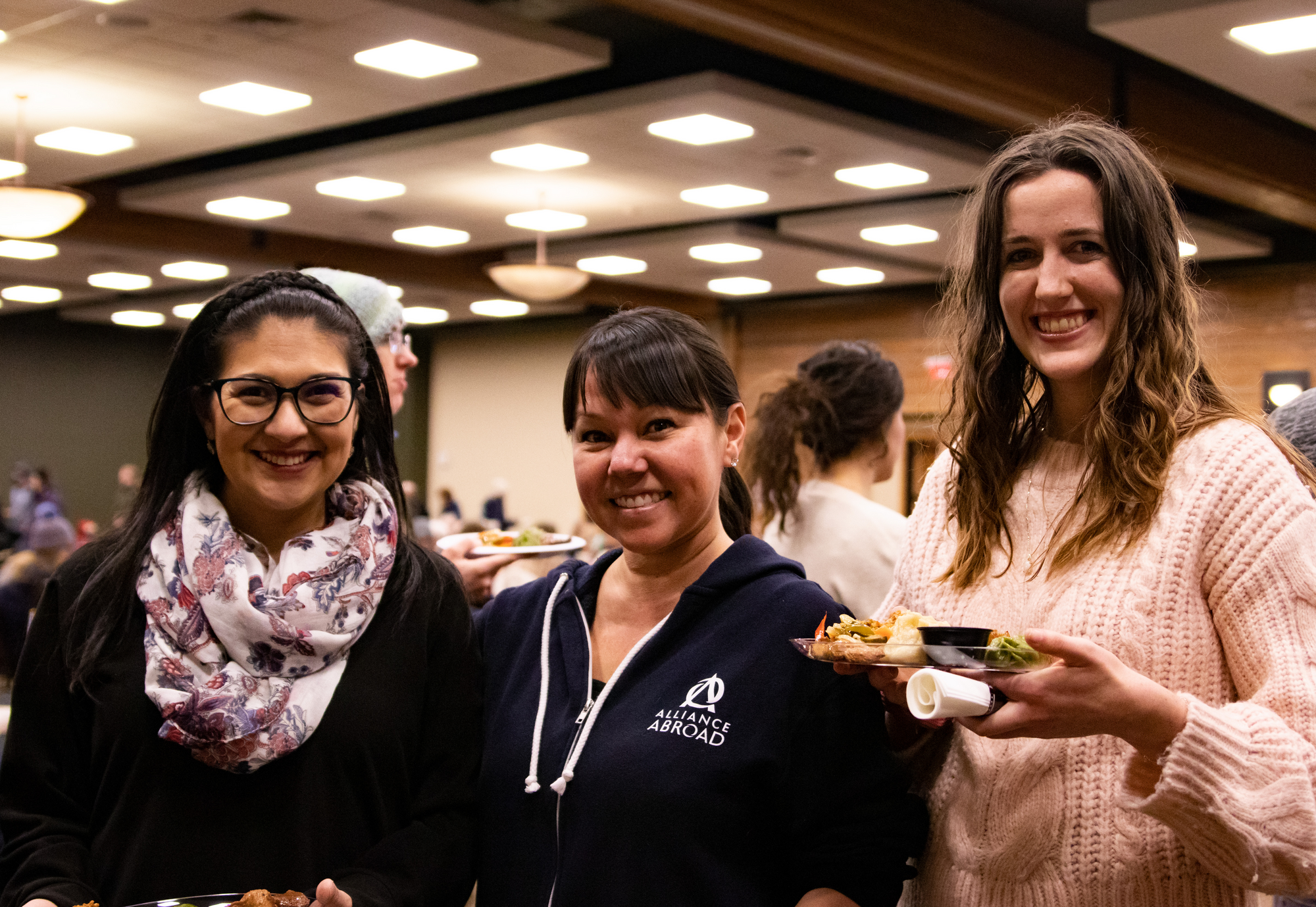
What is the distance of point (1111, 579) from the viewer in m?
1.44

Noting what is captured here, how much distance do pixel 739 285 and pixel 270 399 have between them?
1169 cm

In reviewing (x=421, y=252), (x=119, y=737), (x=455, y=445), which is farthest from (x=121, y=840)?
(x=455, y=445)

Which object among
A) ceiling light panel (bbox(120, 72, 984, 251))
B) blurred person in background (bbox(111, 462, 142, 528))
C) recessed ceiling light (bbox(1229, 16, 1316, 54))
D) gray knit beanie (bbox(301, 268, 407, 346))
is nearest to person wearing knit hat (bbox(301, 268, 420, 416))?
gray knit beanie (bbox(301, 268, 407, 346))

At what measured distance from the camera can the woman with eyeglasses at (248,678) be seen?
1.62 metres

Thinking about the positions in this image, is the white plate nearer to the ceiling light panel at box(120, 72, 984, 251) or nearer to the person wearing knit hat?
the person wearing knit hat

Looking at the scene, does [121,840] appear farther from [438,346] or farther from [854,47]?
[438,346]

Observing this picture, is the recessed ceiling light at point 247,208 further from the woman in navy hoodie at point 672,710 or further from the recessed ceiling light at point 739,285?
the woman in navy hoodie at point 672,710

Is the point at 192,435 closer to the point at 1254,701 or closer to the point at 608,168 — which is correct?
the point at 1254,701

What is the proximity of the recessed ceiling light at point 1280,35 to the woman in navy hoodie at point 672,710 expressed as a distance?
16.4 ft

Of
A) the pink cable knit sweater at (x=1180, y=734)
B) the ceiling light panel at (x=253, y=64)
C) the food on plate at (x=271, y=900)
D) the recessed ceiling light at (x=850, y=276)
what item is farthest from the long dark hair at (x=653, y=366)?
the recessed ceiling light at (x=850, y=276)

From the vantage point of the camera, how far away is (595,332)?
1.72 meters

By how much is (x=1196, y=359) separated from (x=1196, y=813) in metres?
0.54

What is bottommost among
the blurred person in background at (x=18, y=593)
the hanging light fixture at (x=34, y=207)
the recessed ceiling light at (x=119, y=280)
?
the blurred person in background at (x=18, y=593)

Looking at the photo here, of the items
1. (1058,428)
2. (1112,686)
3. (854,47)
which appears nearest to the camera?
(1112,686)
